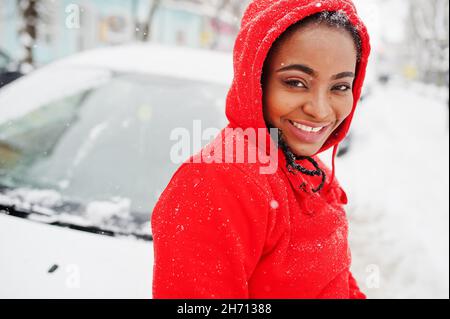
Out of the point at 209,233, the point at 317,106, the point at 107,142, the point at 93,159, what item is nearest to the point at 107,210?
the point at 93,159

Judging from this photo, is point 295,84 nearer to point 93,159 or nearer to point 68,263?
point 68,263

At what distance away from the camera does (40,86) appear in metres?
2.62

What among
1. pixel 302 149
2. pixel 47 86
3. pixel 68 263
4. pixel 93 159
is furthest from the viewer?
pixel 47 86

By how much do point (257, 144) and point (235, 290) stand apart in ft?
1.22

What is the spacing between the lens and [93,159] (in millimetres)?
2307

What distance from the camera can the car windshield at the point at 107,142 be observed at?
194 cm

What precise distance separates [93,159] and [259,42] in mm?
1522

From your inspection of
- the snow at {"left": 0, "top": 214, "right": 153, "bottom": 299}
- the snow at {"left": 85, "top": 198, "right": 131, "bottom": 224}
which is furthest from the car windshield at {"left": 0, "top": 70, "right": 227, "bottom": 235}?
the snow at {"left": 0, "top": 214, "right": 153, "bottom": 299}

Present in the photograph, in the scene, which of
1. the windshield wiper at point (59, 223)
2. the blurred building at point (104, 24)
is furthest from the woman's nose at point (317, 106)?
the blurred building at point (104, 24)

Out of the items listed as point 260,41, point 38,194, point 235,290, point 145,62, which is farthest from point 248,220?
point 145,62

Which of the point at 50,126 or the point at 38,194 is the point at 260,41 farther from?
the point at 50,126

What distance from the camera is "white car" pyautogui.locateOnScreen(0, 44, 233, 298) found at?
4.73 ft

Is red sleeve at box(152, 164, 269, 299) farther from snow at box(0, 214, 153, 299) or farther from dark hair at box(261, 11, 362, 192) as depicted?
snow at box(0, 214, 153, 299)

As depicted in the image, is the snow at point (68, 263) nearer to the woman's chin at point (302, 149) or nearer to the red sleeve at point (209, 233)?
the red sleeve at point (209, 233)
